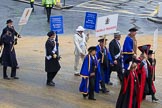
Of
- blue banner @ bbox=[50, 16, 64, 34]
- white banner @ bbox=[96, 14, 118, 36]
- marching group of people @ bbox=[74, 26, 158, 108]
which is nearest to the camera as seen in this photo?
marching group of people @ bbox=[74, 26, 158, 108]

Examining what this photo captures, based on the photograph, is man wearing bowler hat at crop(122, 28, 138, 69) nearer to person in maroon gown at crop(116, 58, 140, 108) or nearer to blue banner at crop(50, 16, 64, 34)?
blue banner at crop(50, 16, 64, 34)

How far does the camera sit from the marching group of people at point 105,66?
11383 mm

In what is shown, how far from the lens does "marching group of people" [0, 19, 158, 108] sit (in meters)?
11.4

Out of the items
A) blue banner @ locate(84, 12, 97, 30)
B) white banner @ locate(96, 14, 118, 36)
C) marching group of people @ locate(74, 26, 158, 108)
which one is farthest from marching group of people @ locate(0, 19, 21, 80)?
white banner @ locate(96, 14, 118, 36)

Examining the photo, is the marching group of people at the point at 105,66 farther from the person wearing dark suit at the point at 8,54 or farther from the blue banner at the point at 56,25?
the blue banner at the point at 56,25

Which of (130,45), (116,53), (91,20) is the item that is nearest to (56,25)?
Answer: (91,20)

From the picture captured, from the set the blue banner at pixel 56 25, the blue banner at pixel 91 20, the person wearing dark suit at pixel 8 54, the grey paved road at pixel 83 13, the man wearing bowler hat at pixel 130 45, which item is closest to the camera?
the person wearing dark suit at pixel 8 54

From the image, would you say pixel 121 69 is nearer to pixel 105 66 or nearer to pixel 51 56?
pixel 105 66

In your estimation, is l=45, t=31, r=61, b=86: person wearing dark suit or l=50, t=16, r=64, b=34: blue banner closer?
l=45, t=31, r=61, b=86: person wearing dark suit

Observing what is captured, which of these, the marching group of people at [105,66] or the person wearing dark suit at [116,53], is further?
the person wearing dark suit at [116,53]

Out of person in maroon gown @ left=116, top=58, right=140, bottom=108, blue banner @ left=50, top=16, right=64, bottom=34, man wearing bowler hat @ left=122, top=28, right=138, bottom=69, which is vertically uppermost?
blue banner @ left=50, top=16, right=64, bottom=34

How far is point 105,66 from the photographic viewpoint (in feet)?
46.8

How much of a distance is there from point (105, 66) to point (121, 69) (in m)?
0.63

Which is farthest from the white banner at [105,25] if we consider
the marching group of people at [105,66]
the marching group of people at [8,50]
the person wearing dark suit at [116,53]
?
the marching group of people at [8,50]
